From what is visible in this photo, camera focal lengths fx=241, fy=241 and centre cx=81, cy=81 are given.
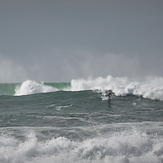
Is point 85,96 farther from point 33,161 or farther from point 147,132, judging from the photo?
point 33,161

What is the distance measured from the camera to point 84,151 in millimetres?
7805

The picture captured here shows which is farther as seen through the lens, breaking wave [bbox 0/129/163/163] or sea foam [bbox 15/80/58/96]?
sea foam [bbox 15/80/58/96]

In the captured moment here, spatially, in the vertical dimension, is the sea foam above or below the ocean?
above

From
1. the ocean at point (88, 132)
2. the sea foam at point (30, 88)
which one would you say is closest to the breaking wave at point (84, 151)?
the ocean at point (88, 132)

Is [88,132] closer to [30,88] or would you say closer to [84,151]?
[84,151]

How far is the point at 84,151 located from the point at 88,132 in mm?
2859

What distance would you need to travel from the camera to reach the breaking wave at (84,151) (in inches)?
290

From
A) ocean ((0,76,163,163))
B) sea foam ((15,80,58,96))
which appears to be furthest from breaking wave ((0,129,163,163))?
sea foam ((15,80,58,96))

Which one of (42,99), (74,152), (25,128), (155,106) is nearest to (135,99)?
(155,106)

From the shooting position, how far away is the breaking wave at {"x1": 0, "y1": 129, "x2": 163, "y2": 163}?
24.2ft

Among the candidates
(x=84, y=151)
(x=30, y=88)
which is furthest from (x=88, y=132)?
(x=30, y=88)

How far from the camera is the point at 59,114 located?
49.9 ft

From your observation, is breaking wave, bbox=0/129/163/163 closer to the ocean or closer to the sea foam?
the ocean

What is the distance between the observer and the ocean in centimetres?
761
